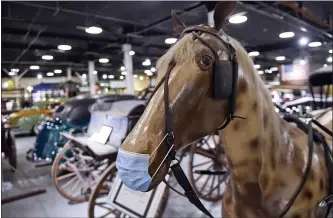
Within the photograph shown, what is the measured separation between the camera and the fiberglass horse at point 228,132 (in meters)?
0.88

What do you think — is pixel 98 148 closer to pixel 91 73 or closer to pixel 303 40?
pixel 303 40

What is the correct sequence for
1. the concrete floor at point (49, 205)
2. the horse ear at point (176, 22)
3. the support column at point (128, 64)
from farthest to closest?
the support column at point (128, 64), the concrete floor at point (49, 205), the horse ear at point (176, 22)

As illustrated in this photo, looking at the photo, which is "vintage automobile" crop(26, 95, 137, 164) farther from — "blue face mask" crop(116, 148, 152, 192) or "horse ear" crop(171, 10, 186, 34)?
A: "blue face mask" crop(116, 148, 152, 192)

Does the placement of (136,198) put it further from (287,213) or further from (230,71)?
(230,71)

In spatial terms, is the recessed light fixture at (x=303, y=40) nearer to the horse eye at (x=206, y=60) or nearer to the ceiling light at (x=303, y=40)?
the ceiling light at (x=303, y=40)

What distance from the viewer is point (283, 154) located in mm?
1253

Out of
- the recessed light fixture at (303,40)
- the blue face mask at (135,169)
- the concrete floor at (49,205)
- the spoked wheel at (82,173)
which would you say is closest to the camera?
the blue face mask at (135,169)

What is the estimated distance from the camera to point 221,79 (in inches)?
36.9

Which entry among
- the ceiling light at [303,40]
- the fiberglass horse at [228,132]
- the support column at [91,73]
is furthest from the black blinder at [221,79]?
the support column at [91,73]

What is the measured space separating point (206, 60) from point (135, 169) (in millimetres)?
431

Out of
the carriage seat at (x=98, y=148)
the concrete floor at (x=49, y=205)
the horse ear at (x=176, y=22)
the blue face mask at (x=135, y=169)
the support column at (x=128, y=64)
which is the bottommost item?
the concrete floor at (x=49, y=205)

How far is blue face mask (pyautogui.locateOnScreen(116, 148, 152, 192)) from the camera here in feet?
2.78

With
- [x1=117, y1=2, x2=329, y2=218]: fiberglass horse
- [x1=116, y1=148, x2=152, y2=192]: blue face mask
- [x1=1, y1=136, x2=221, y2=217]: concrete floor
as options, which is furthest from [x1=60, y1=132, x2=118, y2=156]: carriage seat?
[x1=116, y1=148, x2=152, y2=192]: blue face mask

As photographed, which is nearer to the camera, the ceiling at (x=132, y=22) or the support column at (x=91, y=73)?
→ the ceiling at (x=132, y=22)
